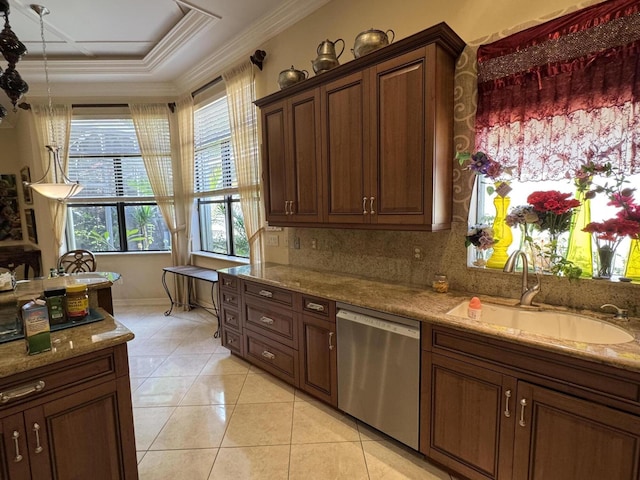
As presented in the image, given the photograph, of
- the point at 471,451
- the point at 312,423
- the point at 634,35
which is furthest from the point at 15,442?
the point at 634,35

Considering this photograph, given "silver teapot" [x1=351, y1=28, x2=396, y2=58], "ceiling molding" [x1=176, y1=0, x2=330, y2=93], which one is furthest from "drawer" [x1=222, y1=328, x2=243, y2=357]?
"ceiling molding" [x1=176, y1=0, x2=330, y2=93]

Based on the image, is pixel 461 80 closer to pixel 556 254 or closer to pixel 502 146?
pixel 502 146

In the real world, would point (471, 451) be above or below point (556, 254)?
below

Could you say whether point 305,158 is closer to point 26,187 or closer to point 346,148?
point 346,148

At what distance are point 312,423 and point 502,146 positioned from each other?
217 cm

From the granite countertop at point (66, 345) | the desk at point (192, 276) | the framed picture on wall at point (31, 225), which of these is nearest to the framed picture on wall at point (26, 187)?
the framed picture on wall at point (31, 225)

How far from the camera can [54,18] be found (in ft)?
10.8

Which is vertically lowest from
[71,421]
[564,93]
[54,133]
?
[71,421]

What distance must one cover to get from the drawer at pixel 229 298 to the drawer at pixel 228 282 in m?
0.05

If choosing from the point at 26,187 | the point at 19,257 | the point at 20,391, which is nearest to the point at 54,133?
the point at 26,187

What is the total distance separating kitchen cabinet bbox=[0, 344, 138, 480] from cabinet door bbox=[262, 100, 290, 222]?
5.70ft

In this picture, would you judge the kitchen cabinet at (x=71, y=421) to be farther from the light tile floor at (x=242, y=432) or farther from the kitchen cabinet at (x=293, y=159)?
the kitchen cabinet at (x=293, y=159)

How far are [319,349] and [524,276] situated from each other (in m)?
1.40

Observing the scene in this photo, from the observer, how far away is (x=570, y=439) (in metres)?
1.37
